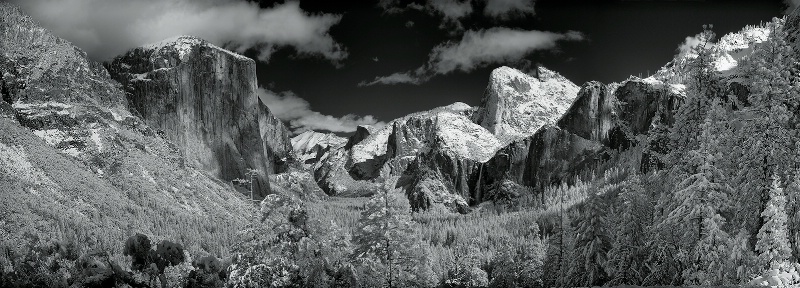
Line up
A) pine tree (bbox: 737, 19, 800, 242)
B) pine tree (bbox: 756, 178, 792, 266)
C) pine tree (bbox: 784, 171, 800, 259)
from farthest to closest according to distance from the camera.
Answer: pine tree (bbox: 737, 19, 800, 242) < pine tree (bbox: 784, 171, 800, 259) < pine tree (bbox: 756, 178, 792, 266)

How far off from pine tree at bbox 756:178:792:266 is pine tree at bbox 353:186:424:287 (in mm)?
18679

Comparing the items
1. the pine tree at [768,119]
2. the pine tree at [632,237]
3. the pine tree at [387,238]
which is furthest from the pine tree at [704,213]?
the pine tree at [387,238]

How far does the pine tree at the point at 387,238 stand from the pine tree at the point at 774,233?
1868cm

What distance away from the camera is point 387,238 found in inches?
1394

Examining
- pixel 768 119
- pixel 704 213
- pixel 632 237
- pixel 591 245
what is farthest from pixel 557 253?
pixel 768 119

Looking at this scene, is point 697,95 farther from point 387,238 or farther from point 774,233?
point 387,238

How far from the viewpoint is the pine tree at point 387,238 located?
1389 inches

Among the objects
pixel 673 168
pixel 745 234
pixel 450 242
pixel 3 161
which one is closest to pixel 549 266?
pixel 673 168

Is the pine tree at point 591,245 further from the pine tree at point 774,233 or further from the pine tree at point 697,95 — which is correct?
the pine tree at point 774,233

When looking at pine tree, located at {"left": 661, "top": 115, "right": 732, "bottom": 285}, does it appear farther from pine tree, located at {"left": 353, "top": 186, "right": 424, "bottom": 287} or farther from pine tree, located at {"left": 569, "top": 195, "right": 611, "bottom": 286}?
pine tree, located at {"left": 353, "top": 186, "right": 424, "bottom": 287}

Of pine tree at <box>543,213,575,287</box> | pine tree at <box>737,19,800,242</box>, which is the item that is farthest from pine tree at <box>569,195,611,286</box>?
pine tree at <box>737,19,800,242</box>

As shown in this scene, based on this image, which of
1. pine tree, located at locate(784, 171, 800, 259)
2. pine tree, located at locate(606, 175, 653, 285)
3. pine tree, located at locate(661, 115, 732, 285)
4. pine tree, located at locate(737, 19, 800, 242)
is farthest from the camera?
pine tree, located at locate(606, 175, 653, 285)

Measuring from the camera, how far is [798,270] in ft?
72.2

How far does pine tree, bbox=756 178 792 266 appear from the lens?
72.4ft
